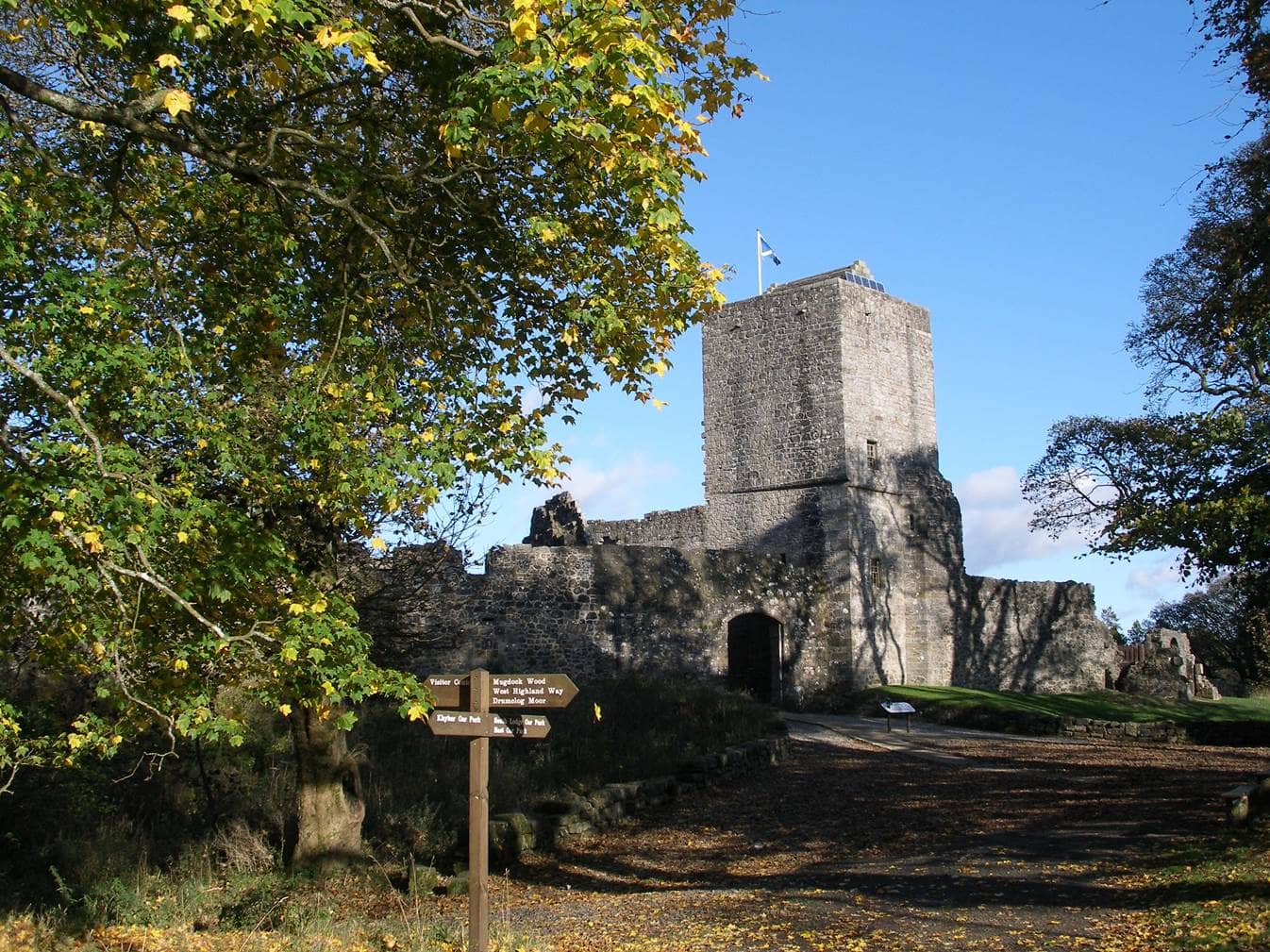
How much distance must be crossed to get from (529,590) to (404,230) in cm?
1363

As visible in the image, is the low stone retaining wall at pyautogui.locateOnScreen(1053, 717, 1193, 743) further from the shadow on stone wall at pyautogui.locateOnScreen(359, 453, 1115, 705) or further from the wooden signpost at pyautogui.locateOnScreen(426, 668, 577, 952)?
the wooden signpost at pyautogui.locateOnScreen(426, 668, 577, 952)

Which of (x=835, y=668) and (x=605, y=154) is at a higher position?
(x=605, y=154)

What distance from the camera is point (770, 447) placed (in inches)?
1067

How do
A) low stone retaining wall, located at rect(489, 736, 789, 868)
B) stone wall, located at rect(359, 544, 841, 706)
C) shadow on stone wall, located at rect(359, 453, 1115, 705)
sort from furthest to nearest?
shadow on stone wall, located at rect(359, 453, 1115, 705), stone wall, located at rect(359, 544, 841, 706), low stone retaining wall, located at rect(489, 736, 789, 868)

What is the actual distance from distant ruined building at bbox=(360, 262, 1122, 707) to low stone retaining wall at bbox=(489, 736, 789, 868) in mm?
5905

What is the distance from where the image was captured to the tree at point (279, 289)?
20.4 feet

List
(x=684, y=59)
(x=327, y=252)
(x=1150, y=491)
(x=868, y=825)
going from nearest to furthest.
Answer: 1. (x=684, y=59)
2. (x=327, y=252)
3. (x=868, y=825)
4. (x=1150, y=491)

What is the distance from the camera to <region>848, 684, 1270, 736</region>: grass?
22688 mm

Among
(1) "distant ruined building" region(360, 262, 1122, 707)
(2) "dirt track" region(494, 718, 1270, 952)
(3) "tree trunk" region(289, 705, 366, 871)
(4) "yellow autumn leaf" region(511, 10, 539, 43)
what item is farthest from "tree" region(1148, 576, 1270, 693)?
(4) "yellow autumn leaf" region(511, 10, 539, 43)

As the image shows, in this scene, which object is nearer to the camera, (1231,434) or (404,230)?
(404,230)

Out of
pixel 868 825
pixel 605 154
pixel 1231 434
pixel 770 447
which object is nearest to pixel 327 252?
pixel 605 154

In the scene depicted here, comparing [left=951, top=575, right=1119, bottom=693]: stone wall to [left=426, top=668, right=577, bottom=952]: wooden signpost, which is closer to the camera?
[left=426, top=668, right=577, bottom=952]: wooden signpost

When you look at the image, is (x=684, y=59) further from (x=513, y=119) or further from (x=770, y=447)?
(x=770, y=447)

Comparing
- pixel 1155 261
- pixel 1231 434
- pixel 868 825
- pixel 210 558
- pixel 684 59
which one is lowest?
pixel 868 825
